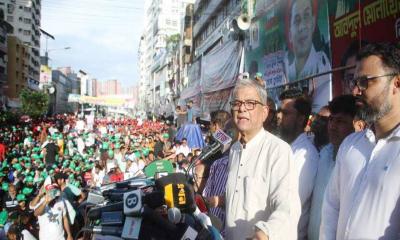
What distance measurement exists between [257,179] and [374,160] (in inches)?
24.4

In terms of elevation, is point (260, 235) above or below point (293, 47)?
below

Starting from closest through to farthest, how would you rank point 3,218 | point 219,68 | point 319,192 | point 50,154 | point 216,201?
point 216,201
point 319,192
point 3,218
point 219,68
point 50,154

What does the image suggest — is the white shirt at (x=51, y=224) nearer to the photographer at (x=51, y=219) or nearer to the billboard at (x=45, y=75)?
the photographer at (x=51, y=219)

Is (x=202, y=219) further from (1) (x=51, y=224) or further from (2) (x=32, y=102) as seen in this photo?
(2) (x=32, y=102)

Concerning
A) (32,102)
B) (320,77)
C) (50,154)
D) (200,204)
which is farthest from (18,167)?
(32,102)

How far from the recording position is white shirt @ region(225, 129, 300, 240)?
2.14 m

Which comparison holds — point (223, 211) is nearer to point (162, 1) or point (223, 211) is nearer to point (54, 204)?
point (54, 204)

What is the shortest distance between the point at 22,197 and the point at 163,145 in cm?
475

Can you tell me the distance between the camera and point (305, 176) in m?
2.81

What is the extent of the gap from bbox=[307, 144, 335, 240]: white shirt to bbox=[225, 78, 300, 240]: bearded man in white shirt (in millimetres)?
554

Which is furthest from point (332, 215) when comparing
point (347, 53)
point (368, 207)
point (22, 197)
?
point (22, 197)

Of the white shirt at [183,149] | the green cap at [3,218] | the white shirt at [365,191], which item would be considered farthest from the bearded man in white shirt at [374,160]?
the white shirt at [183,149]

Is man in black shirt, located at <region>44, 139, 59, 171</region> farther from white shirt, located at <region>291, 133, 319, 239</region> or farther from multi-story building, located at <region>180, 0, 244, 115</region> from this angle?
white shirt, located at <region>291, 133, 319, 239</region>

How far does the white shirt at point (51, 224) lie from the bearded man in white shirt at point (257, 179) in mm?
5188
